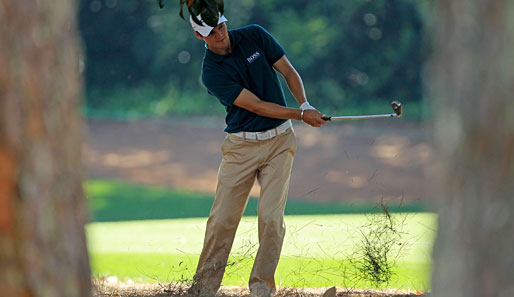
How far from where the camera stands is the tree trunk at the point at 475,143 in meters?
2.31

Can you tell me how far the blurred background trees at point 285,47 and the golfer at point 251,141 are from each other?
49.7ft

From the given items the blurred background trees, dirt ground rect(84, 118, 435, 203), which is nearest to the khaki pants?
dirt ground rect(84, 118, 435, 203)

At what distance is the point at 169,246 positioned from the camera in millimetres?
8828

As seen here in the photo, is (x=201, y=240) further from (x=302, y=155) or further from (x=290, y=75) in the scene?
(x=302, y=155)

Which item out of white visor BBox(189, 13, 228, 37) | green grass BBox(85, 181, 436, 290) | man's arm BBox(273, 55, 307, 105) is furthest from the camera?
green grass BBox(85, 181, 436, 290)

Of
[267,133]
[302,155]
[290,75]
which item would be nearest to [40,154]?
[267,133]

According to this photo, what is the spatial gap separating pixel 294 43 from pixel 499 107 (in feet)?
62.6

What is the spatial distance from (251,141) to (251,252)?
2.48 metres

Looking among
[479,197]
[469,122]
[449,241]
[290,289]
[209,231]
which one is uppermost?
[469,122]

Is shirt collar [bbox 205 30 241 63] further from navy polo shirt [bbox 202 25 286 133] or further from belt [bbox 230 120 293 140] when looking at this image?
belt [bbox 230 120 293 140]

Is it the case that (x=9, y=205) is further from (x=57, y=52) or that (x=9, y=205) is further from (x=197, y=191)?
(x=197, y=191)

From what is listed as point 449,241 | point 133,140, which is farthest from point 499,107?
point 133,140

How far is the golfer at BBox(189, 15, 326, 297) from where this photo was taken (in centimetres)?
500

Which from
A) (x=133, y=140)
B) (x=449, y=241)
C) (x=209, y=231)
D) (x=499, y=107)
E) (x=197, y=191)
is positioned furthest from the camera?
(x=133, y=140)
